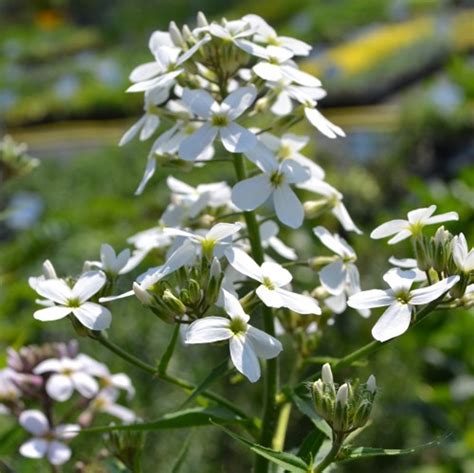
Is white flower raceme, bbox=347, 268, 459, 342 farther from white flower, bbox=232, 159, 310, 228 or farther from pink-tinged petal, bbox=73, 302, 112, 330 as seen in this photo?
pink-tinged petal, bbox=73, 302, 112, 330

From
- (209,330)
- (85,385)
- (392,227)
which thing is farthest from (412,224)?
(85,385)

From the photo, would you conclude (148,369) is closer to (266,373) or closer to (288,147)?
(266,373)

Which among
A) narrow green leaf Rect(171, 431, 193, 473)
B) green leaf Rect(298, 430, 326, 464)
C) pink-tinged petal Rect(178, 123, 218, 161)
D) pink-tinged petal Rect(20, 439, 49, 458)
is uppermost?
pink-tinged petal Rect(178, 123, 218, 161)

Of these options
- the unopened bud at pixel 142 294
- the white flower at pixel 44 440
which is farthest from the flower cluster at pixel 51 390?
the unopened bud at pixel 142 294

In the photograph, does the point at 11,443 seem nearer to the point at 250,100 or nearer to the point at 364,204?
the point at 250,100

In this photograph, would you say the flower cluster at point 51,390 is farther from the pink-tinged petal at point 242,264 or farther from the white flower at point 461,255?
the white flower at point 461,255

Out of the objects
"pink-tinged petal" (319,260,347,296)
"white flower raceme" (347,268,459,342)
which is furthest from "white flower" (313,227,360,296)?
"white flower raceme" (347,268,459,342)
